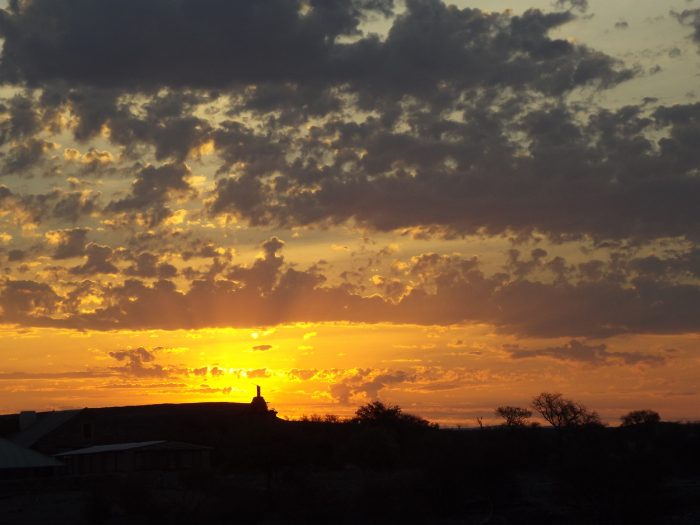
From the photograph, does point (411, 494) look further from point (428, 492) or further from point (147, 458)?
point (147, 458)

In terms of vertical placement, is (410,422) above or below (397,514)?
above

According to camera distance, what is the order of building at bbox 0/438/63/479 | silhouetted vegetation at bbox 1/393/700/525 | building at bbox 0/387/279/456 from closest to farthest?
silhouetted vegetation at bbox 1/393/700/525 < building at bbox 0/438/63/479 < building at bbox 0/387/279/456

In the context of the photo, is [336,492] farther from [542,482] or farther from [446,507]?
[542,482]

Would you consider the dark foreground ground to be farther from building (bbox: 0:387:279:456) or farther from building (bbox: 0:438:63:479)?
building (bbox: 0:387:279:456)

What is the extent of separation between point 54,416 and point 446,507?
54863mm

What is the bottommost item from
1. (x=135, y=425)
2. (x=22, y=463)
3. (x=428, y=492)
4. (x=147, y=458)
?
(x=428, y=492)

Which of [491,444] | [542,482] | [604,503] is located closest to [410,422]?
[542,482]

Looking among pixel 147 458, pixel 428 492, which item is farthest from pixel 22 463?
pixel 428 492

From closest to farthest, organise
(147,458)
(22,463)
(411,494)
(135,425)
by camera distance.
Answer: (411,494) < (22,463) < (147,458) < (135,425)

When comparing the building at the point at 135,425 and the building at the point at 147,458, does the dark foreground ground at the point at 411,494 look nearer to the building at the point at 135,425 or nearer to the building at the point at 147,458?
the building at the point at 147,458

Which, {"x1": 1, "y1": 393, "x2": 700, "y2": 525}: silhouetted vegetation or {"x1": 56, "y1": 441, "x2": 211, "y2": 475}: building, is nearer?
{"x1": 1, "y1": 393, "x2": 700, "y2": 525}: silhouetted vegetation

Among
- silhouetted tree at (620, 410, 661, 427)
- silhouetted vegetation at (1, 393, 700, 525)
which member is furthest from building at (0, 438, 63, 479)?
silhouetted tree at (620, 410, 661, 427)

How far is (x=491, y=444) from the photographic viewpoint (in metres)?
53.9

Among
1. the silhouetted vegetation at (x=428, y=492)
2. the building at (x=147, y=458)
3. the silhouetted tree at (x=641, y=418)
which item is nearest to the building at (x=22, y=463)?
the building at (x=147, y=458)
